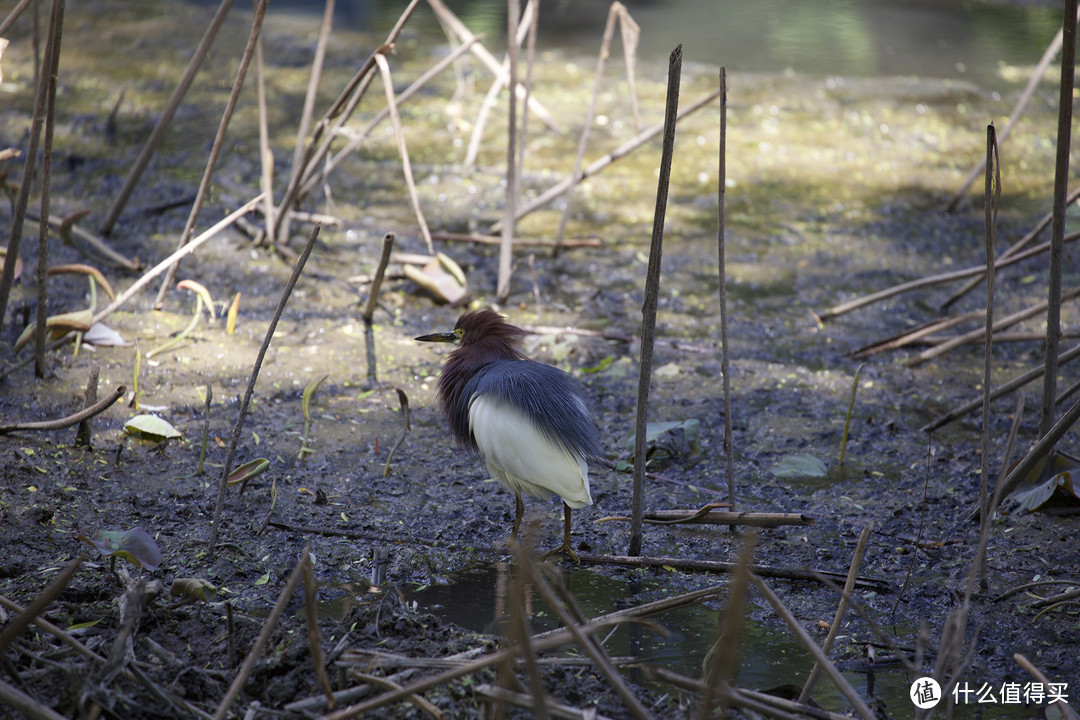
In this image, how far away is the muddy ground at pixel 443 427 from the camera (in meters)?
2.28

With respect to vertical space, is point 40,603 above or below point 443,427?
above

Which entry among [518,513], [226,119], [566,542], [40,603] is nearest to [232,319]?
[226,119]

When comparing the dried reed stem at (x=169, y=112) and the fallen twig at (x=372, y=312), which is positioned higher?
the dried reed stem at (x=169, y=112)

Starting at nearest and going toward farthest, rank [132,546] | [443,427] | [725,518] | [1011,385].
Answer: [132,546] → [725,518] → [1011,385] → [443,427]

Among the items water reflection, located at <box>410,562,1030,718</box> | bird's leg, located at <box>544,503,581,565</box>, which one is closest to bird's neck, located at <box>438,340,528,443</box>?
bird's leg, located at <box>544,503,581,565</box>

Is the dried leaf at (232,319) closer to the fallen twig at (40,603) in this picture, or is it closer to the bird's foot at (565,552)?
the bird's foot at (565,552)

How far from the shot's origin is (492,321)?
127 inches

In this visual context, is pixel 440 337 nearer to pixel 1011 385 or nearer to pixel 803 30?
pixel 1011 385

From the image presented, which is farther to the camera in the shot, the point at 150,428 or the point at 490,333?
the point at 490,333

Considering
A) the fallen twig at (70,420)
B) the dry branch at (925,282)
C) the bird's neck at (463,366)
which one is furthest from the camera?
the dry branch at (925,282)

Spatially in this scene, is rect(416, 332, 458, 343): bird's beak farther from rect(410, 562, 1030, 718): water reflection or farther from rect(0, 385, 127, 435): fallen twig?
rect(0, 385, 127, 435): fallen twig

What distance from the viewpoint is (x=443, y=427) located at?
3586mm

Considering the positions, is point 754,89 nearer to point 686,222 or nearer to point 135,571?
point 686,222

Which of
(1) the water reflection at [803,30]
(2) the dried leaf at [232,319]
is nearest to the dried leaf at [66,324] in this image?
(2) the dried leaf at [232,319]
